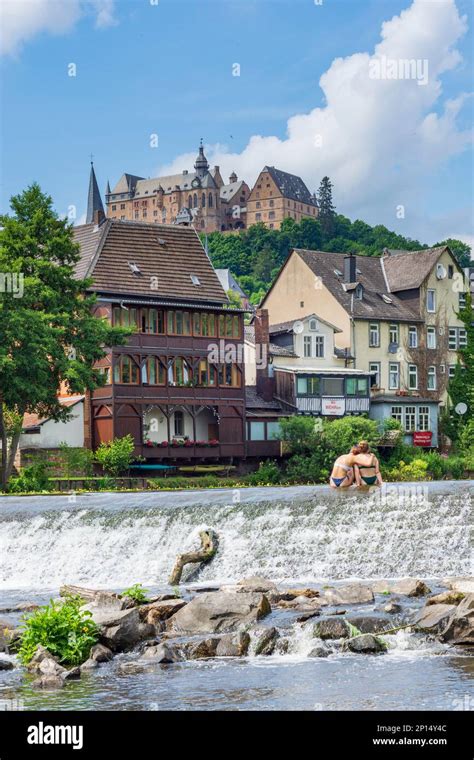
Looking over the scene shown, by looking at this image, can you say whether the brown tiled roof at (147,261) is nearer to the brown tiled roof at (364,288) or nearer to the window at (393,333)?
the brown tiled roof at (364,288)

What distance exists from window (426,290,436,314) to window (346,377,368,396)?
12.2 meters

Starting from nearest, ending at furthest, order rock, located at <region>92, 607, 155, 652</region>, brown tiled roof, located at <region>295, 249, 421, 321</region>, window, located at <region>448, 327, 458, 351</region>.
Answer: rock, located at <region>92, 607, 155, 652</region> → brown tiled roof, located at <region>295, 249, 421, 321</region> → window, located at <region>448, 327, 458, 351</region>

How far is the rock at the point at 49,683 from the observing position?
60.8 ft

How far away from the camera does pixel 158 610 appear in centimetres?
2333

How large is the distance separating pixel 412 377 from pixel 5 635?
69.0 meters

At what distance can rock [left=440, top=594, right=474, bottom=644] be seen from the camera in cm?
2105

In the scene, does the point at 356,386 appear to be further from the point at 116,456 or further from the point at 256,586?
the point at 256,586

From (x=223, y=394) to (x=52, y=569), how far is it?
38.9 m

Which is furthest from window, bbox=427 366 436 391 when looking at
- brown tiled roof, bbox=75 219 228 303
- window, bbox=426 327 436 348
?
brown tiled roof, bbox=75 219 228 303

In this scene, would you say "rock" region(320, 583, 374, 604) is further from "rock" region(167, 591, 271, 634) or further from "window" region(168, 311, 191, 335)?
"window" region(168, 311, 191, 335)
